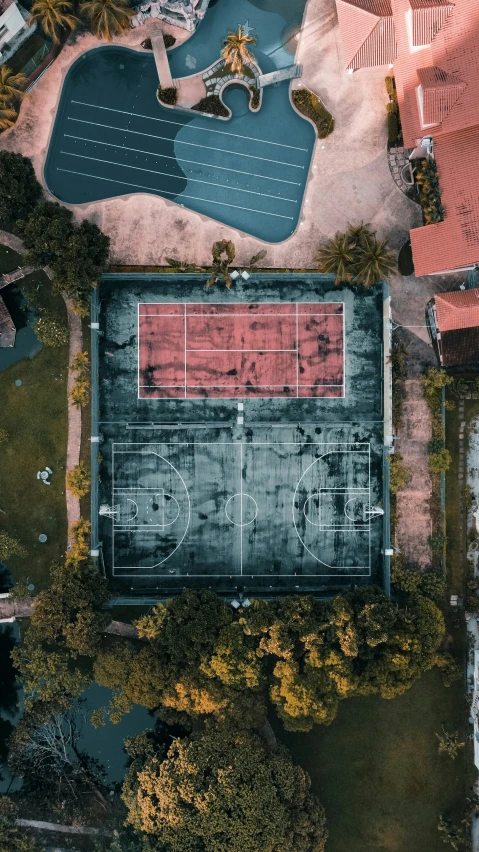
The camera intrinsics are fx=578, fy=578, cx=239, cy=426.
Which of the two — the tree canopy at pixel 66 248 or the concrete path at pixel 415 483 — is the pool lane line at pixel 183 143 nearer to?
the tree canopy at pixel 66 248

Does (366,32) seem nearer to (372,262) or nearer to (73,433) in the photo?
(372,262)

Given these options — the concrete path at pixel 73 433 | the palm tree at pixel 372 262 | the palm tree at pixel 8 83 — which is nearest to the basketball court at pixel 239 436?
the concrete path at pixel 73 433

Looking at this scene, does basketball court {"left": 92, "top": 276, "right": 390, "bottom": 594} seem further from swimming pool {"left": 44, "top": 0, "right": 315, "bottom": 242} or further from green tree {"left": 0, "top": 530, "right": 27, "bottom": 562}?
swimming pool {"left": 44, "top": 0, "right": 315, "bottom": 242}

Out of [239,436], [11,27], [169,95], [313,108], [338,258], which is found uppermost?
[11,27]

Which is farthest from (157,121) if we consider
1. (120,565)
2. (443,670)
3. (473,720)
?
(473,720)

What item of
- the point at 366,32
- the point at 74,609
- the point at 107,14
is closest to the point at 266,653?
the point at 74,609
